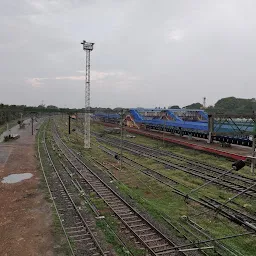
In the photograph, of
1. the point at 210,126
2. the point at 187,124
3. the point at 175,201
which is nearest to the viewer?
the point at 175,201

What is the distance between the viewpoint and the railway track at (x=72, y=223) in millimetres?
11625

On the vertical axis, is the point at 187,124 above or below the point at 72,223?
above

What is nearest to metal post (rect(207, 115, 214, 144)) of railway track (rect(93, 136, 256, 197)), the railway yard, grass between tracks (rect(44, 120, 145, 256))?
railway track (rect(93, 136, 256, 197))

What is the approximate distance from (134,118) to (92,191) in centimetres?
6014

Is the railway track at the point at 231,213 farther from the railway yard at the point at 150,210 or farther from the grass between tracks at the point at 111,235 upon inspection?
the grass between tracks at the point at 111,235

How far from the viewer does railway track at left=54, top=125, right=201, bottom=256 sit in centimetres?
1142

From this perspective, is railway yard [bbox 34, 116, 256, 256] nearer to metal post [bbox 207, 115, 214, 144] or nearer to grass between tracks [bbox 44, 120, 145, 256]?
grass between tracks [bbox 44, 120, 145, 256]

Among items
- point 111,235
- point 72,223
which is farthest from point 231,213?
point 72,223

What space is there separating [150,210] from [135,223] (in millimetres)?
1945

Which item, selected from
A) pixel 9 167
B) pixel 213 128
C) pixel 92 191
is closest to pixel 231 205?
pixel 92 191

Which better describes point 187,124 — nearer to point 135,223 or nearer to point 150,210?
point 150,210

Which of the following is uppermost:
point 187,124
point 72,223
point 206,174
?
point 187,124

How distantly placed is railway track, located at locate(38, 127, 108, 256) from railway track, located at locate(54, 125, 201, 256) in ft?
5.91

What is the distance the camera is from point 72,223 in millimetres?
14234
